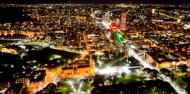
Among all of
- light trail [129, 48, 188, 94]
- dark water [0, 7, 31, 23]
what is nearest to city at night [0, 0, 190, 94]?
light trail [129, 48, 188, 94]

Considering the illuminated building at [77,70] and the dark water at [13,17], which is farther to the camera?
the dark water at [13,17]

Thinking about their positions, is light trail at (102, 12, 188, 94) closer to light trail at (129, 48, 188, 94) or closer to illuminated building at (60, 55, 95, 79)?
light trail at (129, 48, 188, 94)

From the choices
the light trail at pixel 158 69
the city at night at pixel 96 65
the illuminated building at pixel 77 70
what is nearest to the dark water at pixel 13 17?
the city at night at pixel 96 65

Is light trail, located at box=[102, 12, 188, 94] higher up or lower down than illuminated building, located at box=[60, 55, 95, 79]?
lower down

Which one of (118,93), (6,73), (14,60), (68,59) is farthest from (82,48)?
(118,93)

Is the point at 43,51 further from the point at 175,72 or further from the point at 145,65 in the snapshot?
the point at 175,72

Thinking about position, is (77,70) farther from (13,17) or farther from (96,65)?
(13,17)

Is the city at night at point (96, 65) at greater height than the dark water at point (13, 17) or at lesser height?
lesser

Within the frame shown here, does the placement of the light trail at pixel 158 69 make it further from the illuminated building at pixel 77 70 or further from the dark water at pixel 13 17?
the dark water at pixel 13 17

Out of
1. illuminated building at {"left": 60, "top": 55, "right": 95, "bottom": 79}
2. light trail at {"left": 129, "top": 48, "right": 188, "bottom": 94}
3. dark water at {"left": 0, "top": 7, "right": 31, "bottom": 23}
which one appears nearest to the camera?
light trail at {"left": 129, "top": 48, "right": 188, "bottom": 94}

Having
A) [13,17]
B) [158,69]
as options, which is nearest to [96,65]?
[158,69]

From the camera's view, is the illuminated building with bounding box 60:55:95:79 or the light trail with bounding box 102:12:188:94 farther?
the illuminated building with bounding box 60:55:95:79
